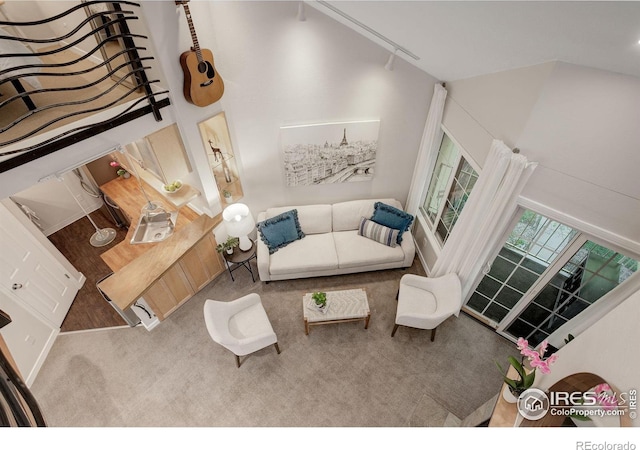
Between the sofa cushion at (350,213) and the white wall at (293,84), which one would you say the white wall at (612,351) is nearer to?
the sofa cushion at (350,213)

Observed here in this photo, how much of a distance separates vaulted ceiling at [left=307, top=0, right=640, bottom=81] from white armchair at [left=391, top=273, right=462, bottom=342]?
7.67ft

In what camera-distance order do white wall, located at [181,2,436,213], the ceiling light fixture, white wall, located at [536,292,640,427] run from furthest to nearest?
white wall, located at [181,2,436,213] < the ceiling light fixture < white wall, located at [536,292,640,427]

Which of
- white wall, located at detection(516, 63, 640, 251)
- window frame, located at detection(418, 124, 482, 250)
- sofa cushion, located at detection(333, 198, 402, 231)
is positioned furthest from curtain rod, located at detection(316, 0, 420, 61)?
sofa cushion, located at detection(333, 198, 402, 231)

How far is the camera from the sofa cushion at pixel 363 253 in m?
4.39

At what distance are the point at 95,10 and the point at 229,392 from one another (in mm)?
4028

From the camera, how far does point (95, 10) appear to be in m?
2.86

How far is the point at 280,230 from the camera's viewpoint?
176 inches

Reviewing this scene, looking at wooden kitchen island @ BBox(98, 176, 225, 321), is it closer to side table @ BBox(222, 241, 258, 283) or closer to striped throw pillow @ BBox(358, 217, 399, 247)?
side table @ BBox(222, 241, 258, 283)

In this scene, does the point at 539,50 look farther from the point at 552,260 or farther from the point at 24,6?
the point at 24,6

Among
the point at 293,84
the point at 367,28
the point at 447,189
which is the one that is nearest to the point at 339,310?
the point at 447,189

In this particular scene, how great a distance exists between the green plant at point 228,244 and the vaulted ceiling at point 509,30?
9.59ft

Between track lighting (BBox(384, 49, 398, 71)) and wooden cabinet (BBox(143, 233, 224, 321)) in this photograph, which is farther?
wooden cabinet (BBox(143, 233, 224, 321))

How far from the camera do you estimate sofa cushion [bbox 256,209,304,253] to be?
4.41 meters

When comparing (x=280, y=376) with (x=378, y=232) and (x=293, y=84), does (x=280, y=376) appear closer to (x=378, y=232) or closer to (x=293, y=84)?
(x=378, y=232)
